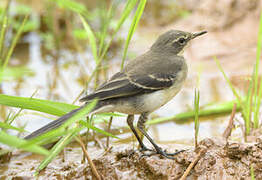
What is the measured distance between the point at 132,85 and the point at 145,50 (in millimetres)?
4832

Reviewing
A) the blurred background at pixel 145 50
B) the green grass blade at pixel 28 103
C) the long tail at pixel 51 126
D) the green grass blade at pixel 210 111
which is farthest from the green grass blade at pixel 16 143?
the green grass blade at pixel 210 111

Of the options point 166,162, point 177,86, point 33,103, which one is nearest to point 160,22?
point 177,86

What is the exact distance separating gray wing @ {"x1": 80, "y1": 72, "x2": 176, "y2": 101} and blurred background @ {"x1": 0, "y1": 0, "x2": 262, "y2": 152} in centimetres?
119

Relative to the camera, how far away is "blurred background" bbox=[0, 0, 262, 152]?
635 cm

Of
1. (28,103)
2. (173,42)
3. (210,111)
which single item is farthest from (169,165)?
(210,111)

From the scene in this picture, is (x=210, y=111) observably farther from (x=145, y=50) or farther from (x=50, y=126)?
(x=145, y=50)

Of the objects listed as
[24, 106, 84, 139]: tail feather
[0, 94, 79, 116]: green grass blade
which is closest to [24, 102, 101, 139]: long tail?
[24, 106, 84, 139]: tail feather

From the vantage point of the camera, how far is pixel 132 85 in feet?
14.5

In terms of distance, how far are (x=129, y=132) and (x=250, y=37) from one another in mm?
4058

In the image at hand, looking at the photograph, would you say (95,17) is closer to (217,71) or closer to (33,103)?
(217,71)

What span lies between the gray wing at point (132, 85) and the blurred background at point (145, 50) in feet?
3.90

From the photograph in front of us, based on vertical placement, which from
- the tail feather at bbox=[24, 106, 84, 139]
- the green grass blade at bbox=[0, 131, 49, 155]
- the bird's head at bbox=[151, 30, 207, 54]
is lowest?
the green grass blade at bbox=[0, 131, 49, 155]

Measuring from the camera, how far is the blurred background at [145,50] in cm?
635

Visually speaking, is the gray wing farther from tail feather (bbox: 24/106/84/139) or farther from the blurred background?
the blurred background
